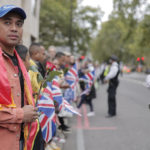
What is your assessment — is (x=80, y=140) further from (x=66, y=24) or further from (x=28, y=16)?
(x=66, y=24)

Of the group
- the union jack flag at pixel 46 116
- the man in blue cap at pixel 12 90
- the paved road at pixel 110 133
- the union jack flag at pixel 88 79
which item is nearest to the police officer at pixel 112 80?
the paved road at pixel 110 133

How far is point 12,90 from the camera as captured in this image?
6.08ft

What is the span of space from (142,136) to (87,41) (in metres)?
22.3

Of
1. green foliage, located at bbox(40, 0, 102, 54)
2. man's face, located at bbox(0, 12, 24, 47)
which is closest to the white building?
man's face, located at bbox(0, 12, 24, 47)

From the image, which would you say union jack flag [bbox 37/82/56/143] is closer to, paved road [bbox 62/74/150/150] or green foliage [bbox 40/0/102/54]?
paved road [bbox 62/74/150/150]

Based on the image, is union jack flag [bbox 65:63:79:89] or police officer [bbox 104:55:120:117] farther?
police officer [bbox 104:55:120:117]

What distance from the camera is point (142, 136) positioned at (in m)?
5.45

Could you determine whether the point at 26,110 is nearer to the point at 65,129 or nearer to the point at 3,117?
the point at 3,117

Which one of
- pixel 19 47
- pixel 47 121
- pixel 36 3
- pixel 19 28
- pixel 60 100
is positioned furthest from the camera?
pixel 36 3

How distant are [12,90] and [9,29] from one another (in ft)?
1.64

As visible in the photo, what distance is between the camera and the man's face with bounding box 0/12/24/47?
193cm

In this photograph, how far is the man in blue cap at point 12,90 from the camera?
179 cm

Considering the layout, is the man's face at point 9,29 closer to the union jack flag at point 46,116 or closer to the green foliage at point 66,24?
the union jack flag at point 46,116

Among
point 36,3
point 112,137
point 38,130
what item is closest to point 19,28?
point 38,130
